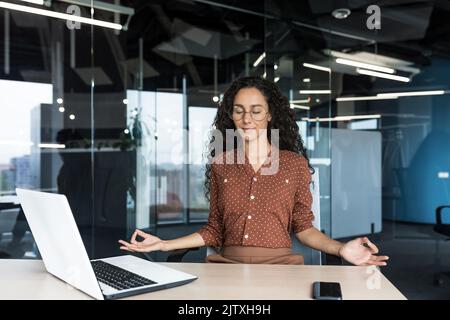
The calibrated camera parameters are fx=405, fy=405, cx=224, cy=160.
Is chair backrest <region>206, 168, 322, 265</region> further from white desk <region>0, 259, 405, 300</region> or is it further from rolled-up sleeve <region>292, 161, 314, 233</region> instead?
white desk <region>0, 259, 405, 300</region>

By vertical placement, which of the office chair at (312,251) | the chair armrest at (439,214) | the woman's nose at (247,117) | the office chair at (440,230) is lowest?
the office chair at (440,230)

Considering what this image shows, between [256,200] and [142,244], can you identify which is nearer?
[142,244]

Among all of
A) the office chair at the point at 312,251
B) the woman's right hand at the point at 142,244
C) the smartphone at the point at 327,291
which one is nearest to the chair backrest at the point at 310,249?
the office chair at the point at 312,251

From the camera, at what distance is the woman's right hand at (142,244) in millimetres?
1372

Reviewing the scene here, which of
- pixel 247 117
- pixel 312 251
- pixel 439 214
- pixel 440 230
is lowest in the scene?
pixel 440 230

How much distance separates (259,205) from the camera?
5.19 ft

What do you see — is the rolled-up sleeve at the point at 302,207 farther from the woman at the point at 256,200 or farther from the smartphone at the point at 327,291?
the smartphone at the point at 327,291

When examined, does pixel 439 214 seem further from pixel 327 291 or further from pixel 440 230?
pixel 327 291

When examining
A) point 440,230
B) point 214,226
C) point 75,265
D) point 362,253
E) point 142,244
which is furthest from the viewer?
point 440,230

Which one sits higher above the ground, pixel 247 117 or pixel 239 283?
pixel 247 117

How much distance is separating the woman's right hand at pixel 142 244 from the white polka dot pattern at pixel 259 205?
0.85 feet

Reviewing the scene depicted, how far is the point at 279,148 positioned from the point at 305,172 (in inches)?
8.0

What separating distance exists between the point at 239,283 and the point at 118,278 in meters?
0.33

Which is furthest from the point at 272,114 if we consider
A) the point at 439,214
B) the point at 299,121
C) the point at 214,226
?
the point at 439,214
